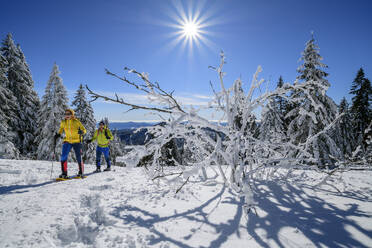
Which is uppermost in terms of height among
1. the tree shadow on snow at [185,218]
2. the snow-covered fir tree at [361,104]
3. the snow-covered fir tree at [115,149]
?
the snow-covered fir tree at [361,104]

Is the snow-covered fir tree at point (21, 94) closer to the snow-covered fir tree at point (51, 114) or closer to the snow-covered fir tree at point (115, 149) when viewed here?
the snow-covered fir tree at point (51, 114)

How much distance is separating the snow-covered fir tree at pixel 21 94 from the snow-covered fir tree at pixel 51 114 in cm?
132

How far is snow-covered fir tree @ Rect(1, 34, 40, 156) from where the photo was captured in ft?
58.4

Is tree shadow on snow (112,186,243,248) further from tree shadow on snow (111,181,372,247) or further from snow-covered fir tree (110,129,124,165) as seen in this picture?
snow-covered fir tree (110,129,124,165)

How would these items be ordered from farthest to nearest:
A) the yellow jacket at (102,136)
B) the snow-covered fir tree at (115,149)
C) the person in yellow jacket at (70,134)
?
the snow-covered fir tree at (115,149), the yellow jacket at (102,136), the person in yellow jacket at (70,134)

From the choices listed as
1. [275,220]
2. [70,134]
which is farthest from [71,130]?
[275,220]

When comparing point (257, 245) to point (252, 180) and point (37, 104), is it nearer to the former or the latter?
point (252, 180)

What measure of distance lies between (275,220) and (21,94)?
24.6 meters

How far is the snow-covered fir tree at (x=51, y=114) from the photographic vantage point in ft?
55.1

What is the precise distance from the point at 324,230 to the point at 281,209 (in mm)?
578

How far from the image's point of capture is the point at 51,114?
17344 mm

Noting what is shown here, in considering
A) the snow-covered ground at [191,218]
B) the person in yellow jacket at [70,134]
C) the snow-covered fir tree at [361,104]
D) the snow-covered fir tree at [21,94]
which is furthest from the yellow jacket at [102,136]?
the snow-covered fir tree at [361,104]

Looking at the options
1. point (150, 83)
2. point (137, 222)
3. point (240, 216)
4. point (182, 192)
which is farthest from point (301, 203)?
point (150, 83)

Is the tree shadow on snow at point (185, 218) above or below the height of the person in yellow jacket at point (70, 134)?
below
